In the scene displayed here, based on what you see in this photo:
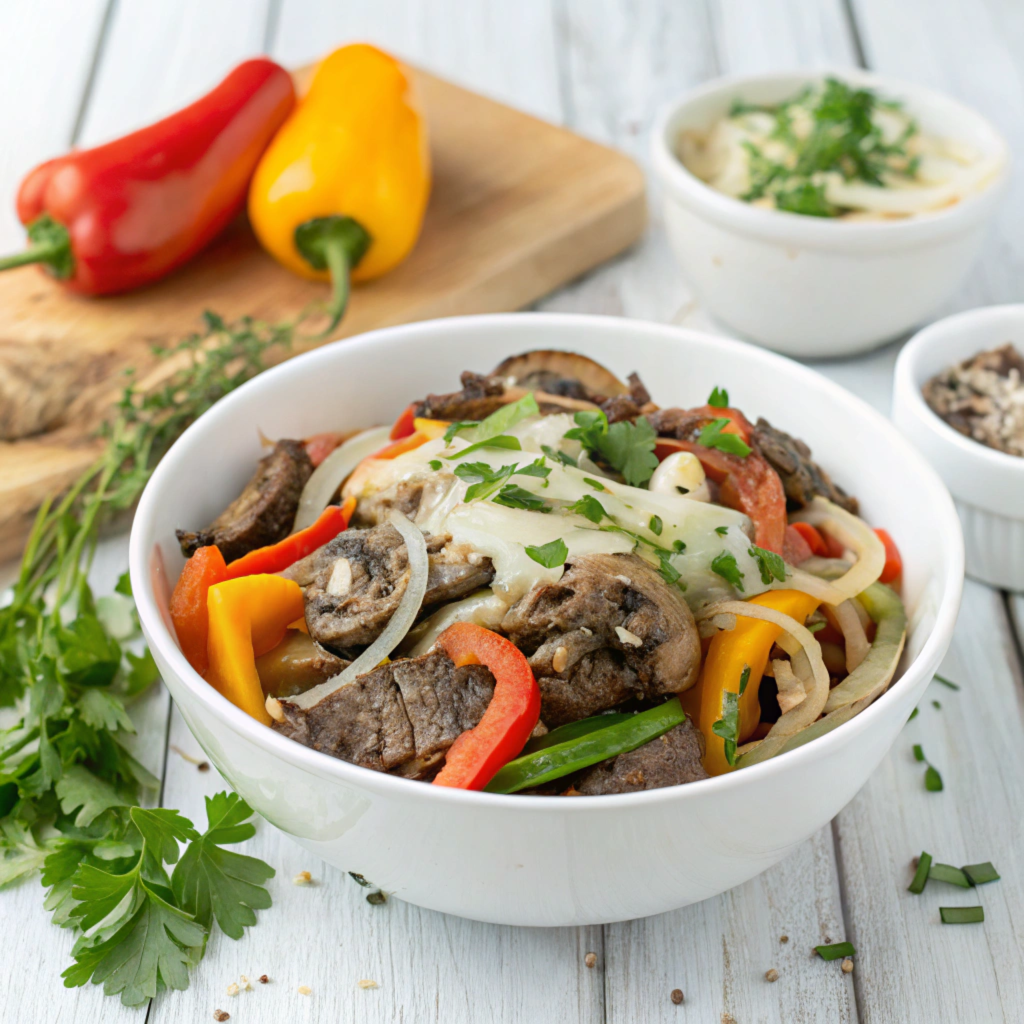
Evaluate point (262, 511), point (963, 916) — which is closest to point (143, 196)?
point (262, 511)

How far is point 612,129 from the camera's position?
646cm

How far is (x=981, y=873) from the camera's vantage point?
274cm

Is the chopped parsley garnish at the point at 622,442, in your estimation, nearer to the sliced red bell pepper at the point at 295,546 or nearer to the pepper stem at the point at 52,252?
the sliced red bell pepper at the point at 295,546

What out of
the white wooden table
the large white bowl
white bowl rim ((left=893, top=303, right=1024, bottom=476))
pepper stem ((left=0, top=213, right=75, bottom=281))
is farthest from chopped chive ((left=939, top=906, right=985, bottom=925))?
pepper stem ((left=0, top=213, right=75, bottom=281))

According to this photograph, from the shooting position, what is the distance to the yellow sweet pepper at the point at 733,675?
240 cm

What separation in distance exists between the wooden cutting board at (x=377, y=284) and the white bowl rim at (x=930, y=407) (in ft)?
5.95

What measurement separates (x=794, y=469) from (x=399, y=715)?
124 cm

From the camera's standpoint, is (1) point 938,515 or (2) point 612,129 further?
(2) point 612,129

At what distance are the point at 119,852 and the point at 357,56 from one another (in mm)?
4118

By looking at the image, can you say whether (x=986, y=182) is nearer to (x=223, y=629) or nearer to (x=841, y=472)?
(x=841, y=472)

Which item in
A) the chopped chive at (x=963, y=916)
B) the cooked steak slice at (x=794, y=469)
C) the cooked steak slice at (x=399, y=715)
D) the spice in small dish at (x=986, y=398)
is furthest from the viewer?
the spice in small dish at (x=986, y=398)

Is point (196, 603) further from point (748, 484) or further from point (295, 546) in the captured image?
point (748, 484)

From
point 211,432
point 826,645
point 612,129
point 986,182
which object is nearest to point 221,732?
point 211,432

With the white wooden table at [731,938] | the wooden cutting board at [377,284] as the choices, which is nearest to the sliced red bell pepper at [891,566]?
the white wooden table at [731,938]
